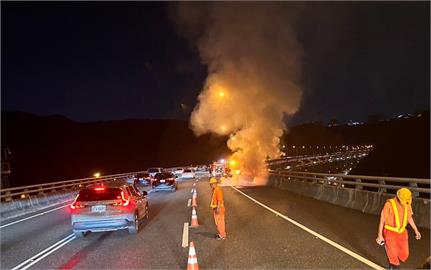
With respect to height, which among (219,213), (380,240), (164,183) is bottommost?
(380,240)

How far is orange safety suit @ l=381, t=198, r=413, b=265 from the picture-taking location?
7.39 metres

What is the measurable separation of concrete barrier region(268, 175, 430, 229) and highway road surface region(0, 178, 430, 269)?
2.11 feet

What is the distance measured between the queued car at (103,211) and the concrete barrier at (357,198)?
8.08m

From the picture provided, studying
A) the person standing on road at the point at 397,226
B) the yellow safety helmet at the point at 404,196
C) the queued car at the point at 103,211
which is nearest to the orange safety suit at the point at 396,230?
the person standing on road at the point at 397,226

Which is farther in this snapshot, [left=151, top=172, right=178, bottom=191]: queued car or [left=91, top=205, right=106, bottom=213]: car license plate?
[left=151, top=172, right=178, bottom=191]: queued car

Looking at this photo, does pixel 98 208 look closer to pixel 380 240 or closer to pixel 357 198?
pixel 380 240

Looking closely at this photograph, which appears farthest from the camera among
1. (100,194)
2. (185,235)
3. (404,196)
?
(100,194)

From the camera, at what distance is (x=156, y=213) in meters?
19.3

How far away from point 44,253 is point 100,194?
2.84m

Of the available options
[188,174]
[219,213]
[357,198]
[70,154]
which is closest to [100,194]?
[219,213]

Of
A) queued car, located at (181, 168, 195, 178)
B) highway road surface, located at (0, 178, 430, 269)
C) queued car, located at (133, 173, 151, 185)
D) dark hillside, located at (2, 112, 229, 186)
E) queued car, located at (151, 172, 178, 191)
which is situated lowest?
highway road surface, located at (0, 178, 430, 269)

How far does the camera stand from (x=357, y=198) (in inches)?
750

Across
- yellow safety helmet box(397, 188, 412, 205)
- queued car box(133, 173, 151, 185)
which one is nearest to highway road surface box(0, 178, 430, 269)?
yellow safety helmet box(397, 188, 412, 205)

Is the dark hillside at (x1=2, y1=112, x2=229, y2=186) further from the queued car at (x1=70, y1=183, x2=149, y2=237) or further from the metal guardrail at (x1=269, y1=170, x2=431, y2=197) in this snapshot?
the queued car at (x1=70, y1=183, x2=149, y2=237)
